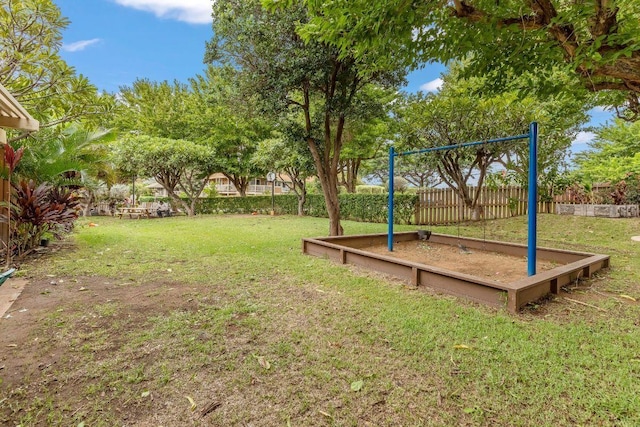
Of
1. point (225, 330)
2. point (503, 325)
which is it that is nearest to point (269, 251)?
point (225, 330)

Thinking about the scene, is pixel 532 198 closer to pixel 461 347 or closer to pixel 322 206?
pixel 461 347

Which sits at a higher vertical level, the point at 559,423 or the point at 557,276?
the point at 557,276

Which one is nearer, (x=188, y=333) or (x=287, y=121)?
(x=188, y=333)

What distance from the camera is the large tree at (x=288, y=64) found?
5.90 metres

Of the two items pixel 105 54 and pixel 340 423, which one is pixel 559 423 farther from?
pixel 105 54

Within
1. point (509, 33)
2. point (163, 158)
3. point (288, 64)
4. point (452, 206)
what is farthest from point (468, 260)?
point (163, 158)

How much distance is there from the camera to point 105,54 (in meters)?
16.1

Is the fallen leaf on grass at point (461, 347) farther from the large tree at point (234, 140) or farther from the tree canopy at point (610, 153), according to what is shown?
the large tree at point (234, 140)

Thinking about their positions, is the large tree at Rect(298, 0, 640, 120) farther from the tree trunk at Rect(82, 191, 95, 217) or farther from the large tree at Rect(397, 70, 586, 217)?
the tree trunk at Rect(82, 191, 95, 217)

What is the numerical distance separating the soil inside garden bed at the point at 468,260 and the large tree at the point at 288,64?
200 cm

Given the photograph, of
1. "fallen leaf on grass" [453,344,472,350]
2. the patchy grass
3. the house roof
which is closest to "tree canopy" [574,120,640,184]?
the patchy grass

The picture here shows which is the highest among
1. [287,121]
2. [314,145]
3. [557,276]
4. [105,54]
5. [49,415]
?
[105,54]

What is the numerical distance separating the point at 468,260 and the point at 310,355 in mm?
3827

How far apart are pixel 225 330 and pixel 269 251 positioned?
11.7 ft
